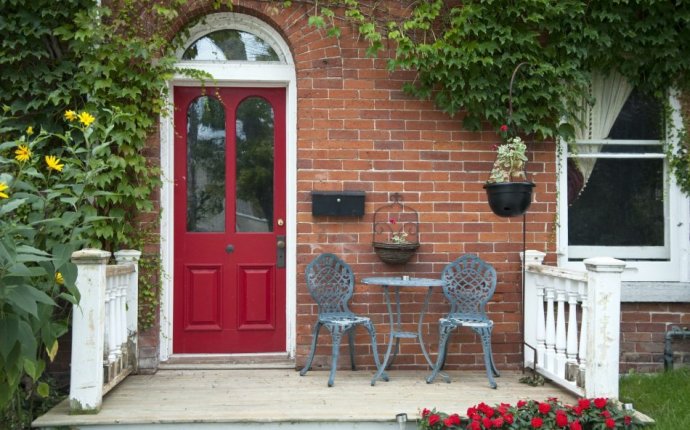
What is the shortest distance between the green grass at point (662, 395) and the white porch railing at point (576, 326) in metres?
0.39

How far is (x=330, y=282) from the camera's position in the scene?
18.0 feet

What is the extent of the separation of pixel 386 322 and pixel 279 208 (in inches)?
51.0

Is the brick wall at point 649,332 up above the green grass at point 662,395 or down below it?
above

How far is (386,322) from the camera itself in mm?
5711

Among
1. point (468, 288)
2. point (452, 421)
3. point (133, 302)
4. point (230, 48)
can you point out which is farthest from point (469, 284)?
point (230, 48)

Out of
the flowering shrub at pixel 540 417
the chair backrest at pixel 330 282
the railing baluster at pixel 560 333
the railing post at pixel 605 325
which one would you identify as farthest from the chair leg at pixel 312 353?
the railing post at pixel 605 325

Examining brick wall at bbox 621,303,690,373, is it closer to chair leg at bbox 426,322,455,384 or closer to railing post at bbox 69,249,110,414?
chair leg at bbox 426,322,455,384

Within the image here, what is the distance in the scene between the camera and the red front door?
5.84 meters

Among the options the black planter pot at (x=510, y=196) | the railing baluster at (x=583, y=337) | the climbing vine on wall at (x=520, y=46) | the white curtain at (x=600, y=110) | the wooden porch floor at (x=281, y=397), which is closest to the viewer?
the wooden porch floor at (x=281, y=397)

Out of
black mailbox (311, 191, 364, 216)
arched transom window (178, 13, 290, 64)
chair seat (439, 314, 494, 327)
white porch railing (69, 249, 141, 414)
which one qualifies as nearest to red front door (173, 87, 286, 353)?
arched transom window (178, 13, 290, 64)

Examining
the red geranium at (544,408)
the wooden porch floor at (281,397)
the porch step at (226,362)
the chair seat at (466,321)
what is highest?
the chair seat at (466,321)

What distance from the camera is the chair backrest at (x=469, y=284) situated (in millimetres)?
5445

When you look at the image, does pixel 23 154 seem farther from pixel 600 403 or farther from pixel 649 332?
pixel 649 332

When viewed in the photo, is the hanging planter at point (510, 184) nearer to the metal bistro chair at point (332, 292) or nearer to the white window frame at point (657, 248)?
the white window frame at point (657, 248)
